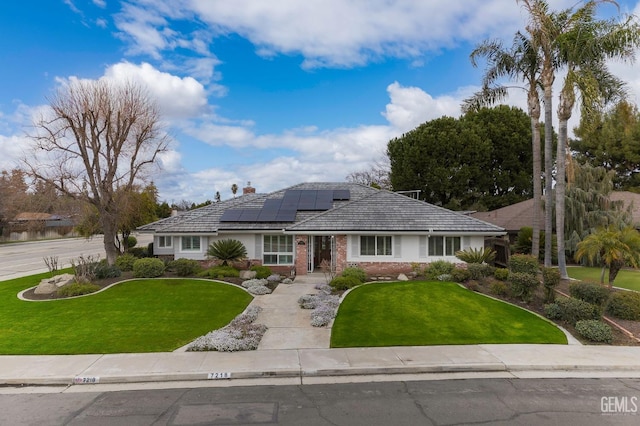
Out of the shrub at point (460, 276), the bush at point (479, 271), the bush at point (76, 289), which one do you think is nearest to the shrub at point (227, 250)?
the bush at point (76, 289)

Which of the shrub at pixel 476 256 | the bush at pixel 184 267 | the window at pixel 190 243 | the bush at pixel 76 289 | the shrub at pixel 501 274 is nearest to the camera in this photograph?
the bush at pixel 76 289

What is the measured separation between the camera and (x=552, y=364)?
877 cm

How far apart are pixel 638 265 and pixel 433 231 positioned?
8.40m

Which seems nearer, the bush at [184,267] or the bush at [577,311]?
the bush at [577,311]

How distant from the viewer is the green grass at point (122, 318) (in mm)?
10009

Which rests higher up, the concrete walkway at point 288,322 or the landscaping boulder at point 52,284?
the landscaping boulder at point 52,284

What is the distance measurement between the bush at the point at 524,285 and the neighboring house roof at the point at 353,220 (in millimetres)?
5575

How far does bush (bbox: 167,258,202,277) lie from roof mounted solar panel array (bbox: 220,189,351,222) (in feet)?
11.3

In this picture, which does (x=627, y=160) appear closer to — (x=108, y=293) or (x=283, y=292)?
(x=283, y=292)

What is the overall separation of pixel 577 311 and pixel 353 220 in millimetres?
11221

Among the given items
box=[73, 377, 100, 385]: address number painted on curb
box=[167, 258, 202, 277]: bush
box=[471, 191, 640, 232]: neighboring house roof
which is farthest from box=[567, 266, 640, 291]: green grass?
box=[167, 258, 202, 277]: bush

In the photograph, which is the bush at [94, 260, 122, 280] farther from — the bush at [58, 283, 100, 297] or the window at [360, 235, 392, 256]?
the window at [360, 235, 392, 256]

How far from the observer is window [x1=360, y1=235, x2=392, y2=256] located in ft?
65.1

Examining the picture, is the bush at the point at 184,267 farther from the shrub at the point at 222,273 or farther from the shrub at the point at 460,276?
the shrub at the point at 460,276
